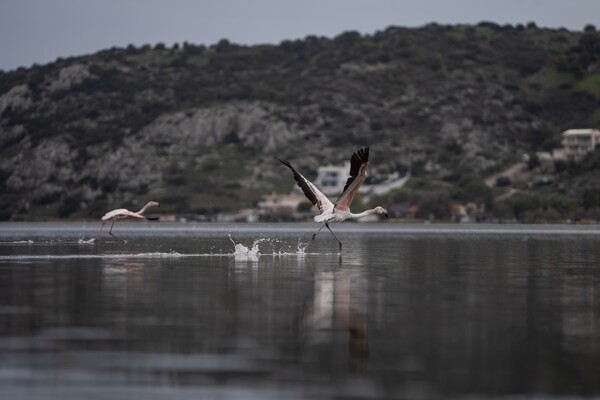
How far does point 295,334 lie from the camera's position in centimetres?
1697

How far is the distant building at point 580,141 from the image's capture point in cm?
16588

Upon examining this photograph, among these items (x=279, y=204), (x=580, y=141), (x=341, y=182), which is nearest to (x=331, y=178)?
(x=341, y=182)

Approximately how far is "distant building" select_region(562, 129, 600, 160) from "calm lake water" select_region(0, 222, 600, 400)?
139830mm

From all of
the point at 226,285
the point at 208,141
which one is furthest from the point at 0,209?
the point at 226,285

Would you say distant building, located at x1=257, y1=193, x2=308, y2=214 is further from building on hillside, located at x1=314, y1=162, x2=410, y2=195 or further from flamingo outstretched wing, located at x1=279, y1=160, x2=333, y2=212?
flamingo outstretched wing, located at x1=279, y1=160, x2=333, y2=212

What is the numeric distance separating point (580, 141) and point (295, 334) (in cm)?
15804

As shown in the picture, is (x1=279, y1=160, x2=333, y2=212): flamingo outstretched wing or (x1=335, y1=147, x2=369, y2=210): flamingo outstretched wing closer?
(x1=335, y1=147, x2=369, y2=210): flamingo outstretched wing

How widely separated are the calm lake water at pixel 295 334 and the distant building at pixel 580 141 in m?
140

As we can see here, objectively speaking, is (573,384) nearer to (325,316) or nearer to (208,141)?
(325,316)

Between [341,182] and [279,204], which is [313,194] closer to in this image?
[279,204]

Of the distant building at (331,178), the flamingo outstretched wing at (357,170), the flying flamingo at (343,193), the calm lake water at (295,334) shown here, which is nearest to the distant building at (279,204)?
the distant building at (331,178)

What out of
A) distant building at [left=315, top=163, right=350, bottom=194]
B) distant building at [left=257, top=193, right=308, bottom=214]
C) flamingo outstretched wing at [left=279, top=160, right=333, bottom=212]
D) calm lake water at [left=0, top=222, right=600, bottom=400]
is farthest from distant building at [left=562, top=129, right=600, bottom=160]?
calm lake water at [left=0, top=222, right=600, bottom=400]

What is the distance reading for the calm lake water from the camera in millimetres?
13273

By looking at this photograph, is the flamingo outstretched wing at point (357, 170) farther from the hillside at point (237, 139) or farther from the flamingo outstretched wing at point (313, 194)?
the hillside at point (237, 139)
